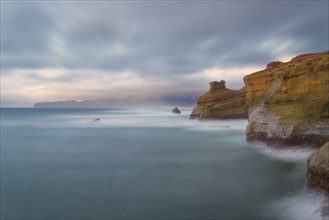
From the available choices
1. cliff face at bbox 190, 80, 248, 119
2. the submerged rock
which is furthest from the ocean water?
cliff face at bbox 190, 80, 248, 119

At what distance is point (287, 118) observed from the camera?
16625 mm

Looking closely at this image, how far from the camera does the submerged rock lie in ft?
28.6

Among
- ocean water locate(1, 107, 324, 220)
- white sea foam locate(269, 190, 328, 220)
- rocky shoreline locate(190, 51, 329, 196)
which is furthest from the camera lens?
rocky shoreline locate(190, 51, 329, 196)

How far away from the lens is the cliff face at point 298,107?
1507 centimetres

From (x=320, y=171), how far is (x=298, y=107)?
8.08 metres

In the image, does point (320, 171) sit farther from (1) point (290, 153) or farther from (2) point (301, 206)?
(1) point (290, 153)

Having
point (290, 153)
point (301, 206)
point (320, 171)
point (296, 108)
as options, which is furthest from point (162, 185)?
point (296, 108)

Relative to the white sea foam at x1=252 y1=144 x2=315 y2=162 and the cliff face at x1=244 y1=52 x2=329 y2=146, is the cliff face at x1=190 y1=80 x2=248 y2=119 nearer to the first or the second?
the cliff face at x1=244 y1=52 x2=329 y2=146

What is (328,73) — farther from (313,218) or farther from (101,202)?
(101,202)

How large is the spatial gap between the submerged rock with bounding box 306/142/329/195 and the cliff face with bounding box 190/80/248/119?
33706mm

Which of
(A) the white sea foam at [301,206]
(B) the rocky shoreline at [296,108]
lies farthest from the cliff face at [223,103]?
(A) the white sea foam at [301,206]

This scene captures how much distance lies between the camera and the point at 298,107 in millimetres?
16250

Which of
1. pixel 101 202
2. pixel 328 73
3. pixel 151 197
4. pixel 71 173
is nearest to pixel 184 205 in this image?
pixel 151 197

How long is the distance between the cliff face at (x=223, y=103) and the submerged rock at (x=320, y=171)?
33.7 m
